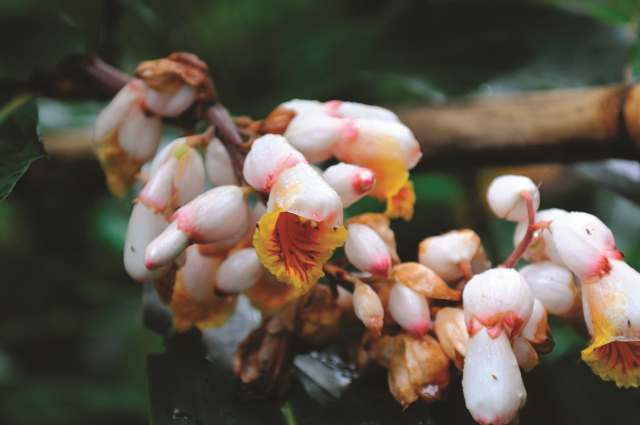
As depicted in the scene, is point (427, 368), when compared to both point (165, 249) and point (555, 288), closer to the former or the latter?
point (555, 288)

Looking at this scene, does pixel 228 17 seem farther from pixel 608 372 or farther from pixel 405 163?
pixel 608 372

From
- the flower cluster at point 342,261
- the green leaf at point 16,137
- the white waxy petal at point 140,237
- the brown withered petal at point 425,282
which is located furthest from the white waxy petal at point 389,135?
the green leaf at point 16,137

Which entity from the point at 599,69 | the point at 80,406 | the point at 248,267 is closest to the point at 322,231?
the point at 248,267

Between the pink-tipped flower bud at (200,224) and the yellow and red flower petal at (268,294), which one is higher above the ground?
the pink-tipped flower bud at (200,224)

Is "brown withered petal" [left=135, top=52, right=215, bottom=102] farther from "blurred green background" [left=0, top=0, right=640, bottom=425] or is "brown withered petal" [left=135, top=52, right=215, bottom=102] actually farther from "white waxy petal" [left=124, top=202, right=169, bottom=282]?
"blurred green background" [left=0, top=0, right=640, bottom=425]

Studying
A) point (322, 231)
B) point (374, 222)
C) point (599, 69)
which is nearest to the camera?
point (322, 231)

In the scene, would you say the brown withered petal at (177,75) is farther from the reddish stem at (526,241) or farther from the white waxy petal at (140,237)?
the reddish stem at (526,241)
